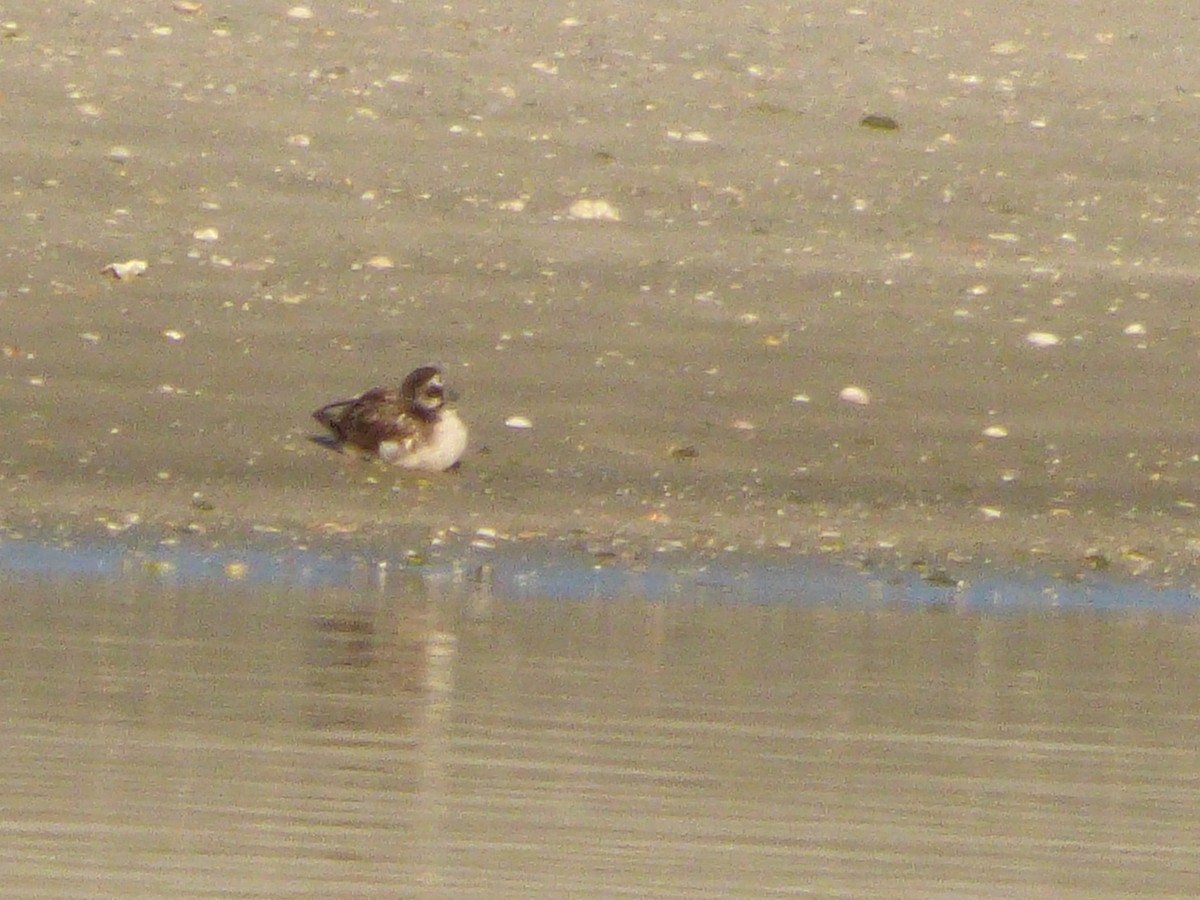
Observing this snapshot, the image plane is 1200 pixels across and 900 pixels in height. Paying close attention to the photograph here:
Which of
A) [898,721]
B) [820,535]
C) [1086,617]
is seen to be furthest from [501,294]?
[898,721]

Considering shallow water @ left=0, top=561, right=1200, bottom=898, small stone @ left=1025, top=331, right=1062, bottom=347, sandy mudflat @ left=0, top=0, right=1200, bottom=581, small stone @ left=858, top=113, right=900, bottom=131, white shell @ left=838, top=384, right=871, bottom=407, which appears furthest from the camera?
small stone @ left=858, top=113, right=900, bottom=131

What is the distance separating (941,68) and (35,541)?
24.0 feet

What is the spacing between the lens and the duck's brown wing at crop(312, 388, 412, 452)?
9711 mm

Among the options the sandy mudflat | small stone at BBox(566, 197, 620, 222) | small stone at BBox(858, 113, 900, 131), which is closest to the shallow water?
the sandy mudflat

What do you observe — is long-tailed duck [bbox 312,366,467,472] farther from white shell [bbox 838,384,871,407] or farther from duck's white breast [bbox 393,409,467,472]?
white shell [bbox 838,384,871,407]

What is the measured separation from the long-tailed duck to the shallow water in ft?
3.77

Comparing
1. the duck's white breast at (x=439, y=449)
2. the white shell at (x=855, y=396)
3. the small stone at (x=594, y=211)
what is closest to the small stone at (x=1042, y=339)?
the white shell at (x=855, y=396)

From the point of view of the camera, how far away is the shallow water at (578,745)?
4.72m

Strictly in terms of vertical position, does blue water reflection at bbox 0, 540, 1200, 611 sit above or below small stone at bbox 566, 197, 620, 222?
below

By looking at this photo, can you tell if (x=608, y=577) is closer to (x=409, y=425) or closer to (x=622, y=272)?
(x=409, y=425)

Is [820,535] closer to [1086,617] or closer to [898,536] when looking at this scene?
[898,536]

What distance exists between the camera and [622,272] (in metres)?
12.0

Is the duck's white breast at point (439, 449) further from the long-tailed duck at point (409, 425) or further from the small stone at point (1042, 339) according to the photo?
the small stone at point (1042, 339)

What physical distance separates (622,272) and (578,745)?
6.24 metres
